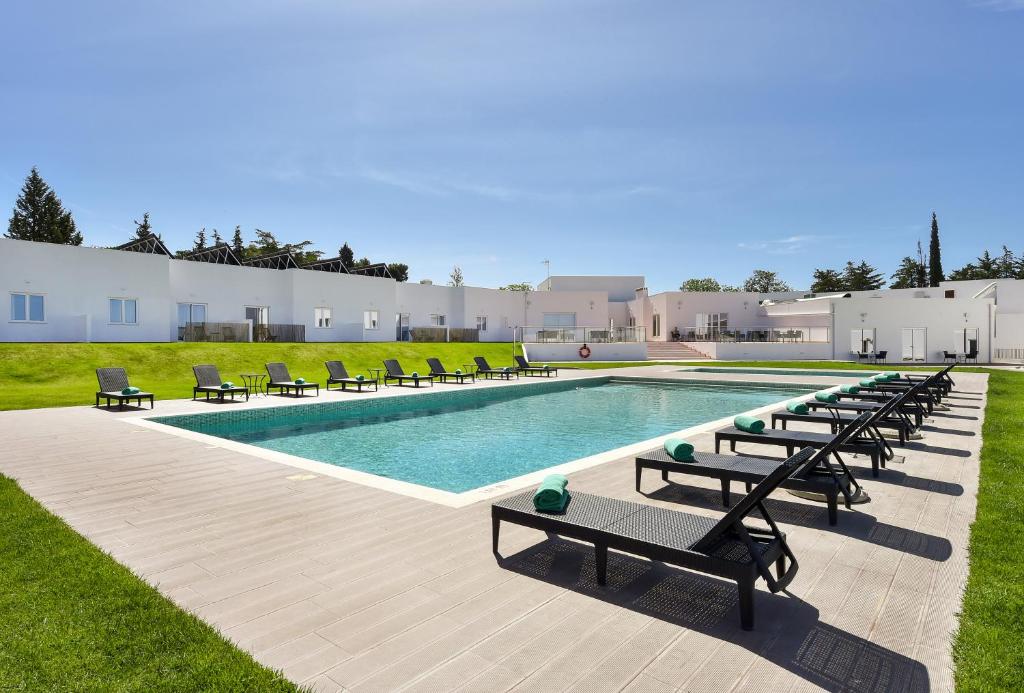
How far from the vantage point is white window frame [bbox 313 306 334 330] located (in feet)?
95.9

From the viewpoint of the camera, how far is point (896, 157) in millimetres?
26750

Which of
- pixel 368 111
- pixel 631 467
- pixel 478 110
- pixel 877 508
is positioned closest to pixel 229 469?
pixel 631 467

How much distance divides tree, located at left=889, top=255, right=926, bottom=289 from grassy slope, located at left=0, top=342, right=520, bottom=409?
62.9 m

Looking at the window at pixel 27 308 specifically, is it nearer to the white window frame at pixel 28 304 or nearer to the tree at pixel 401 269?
the white window frame at pixel 28 304

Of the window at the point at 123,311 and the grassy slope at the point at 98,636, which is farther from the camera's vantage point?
the window at the point at 123,311

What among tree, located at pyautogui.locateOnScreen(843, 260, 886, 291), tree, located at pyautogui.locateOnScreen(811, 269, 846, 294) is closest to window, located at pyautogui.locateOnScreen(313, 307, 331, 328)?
tree, located at pyautogui.locateOnScreen(811, 269, 846, 294)

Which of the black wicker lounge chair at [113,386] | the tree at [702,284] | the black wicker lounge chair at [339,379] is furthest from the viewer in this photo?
the tree at [702,284]

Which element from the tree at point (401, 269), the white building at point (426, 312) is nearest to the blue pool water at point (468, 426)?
the white building at point (426, 312)

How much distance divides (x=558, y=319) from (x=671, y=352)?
877cm

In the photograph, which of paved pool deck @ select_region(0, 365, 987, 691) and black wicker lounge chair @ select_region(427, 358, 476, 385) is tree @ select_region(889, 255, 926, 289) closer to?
black wicker lounge chair @ select_region(427, 358, 476, 385)

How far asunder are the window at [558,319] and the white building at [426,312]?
0.08 meters

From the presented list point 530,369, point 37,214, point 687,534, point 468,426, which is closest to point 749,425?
point 687,534

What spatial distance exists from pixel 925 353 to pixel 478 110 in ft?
90.9

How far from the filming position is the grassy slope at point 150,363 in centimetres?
1509
